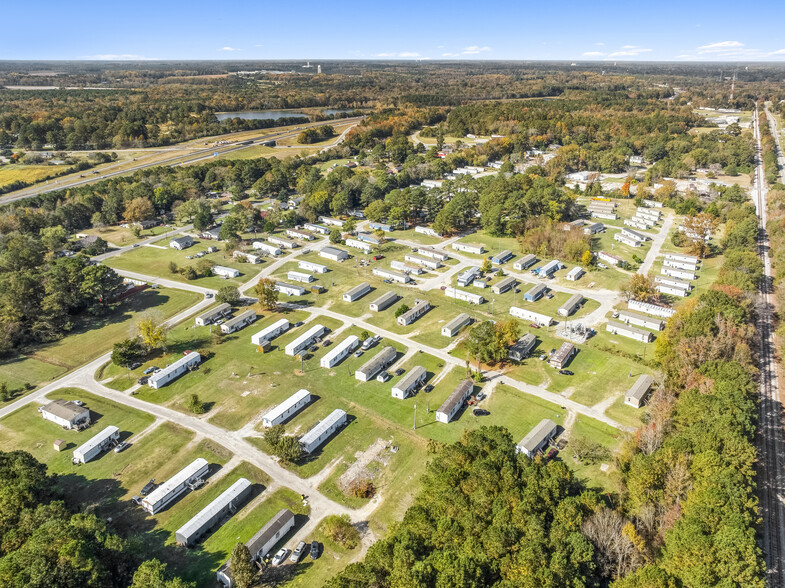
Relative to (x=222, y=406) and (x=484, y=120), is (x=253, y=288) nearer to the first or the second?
(x=222, y=406)

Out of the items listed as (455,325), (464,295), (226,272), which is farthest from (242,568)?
(226,272)

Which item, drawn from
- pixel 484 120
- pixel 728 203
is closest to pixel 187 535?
pixel 728 203

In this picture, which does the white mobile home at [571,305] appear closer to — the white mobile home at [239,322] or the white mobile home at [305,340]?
the white mobile home at [305,340]

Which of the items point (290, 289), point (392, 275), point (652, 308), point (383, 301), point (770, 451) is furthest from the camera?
point (392, 275)

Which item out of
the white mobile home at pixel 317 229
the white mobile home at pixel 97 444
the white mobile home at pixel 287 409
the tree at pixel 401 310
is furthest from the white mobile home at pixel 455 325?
the white mobile home at pixel 317 229

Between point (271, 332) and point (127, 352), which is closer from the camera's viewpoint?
point (127, 352)

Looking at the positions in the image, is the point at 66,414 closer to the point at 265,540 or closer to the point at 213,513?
the point at 213,513

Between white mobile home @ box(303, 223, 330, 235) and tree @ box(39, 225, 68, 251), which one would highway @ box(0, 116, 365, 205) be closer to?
tree @ box(39, 225, 68, 251)
